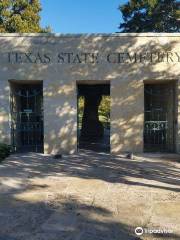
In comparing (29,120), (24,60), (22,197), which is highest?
(24,60)

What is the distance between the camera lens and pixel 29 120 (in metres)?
15.0

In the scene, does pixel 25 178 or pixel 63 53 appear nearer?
pixel 25 178

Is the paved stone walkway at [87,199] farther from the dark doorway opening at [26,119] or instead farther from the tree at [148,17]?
the tree at [148,17]

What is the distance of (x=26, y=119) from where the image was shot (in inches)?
594

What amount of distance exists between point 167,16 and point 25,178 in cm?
2721

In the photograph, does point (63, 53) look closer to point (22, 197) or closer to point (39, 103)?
point (39, 103)

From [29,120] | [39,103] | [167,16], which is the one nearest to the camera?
[29,120]

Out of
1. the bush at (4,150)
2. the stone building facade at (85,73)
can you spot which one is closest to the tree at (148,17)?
the stone building facade at (85,73)

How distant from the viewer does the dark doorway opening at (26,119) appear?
13.7m

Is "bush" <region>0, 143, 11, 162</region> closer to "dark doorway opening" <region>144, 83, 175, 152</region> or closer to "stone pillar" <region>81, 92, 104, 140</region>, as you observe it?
"dark doorway opening" <region>144, 83, 175, 152</region>

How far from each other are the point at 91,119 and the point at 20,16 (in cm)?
1224

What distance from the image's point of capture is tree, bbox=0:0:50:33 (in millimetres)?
26938

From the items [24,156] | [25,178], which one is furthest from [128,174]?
[24,156]

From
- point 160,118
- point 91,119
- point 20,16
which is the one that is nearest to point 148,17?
point 20,16
